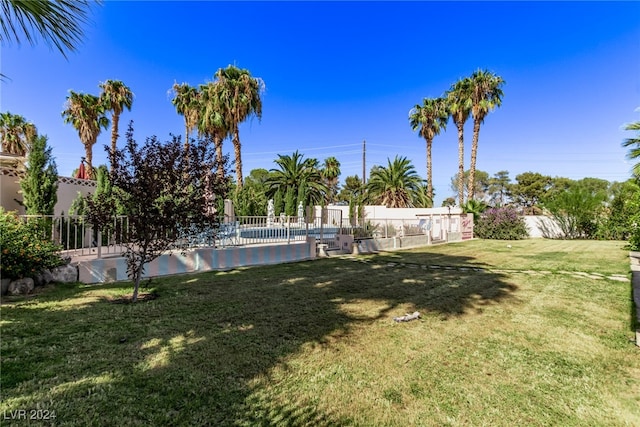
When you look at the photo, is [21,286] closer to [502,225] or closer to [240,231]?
[240,231]

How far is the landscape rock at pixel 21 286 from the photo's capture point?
578 cm

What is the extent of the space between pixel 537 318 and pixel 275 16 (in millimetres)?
14605

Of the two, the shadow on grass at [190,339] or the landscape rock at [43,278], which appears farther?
the landscape rock at [43,278]

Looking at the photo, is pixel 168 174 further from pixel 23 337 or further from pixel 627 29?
pixel 627 29

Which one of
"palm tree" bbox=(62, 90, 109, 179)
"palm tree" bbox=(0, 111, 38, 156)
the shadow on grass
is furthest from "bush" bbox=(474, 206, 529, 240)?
"palm tree" bbox=(0, 111, 38, 156)

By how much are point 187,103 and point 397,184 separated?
22050 mm

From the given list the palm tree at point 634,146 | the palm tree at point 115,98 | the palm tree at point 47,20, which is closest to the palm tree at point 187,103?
the palm tree at point 115,98

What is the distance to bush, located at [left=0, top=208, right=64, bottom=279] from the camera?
227 inches

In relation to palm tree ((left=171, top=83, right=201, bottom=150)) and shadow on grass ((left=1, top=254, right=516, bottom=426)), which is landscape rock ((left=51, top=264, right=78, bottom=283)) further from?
palm tree ((left=171, top=83, right=201, bottom=150))

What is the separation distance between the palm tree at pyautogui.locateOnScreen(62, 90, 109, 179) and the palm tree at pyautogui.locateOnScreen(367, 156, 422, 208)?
26.3 m

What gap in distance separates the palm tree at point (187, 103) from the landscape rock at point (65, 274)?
20695 mm

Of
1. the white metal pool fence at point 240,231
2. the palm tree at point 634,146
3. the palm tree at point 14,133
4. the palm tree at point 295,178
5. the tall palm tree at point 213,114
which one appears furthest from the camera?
the palm tree at point 295,178

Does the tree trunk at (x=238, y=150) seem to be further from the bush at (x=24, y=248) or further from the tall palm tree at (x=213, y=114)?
the bush at (x=24, y=248)

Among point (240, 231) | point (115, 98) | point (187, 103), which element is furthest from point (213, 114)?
point (240, 231)
